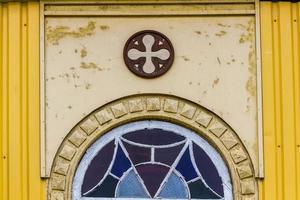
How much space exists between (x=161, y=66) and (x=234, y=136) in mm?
1127

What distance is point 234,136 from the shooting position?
58.9 ft

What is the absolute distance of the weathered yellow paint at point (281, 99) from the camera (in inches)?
699

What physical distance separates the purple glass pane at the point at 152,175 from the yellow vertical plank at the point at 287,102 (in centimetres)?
132

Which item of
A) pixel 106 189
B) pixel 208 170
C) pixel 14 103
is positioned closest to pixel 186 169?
pixel 208 170

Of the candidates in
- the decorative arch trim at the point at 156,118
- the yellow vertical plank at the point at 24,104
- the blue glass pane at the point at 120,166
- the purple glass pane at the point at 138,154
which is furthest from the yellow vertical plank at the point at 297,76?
the yellow vertical plank at the point at 24,104

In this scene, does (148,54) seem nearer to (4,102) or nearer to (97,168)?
(97,168)

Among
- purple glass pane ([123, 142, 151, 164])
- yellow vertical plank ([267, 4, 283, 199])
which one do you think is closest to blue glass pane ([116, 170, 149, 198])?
Result: purple glass pane ([123, 142, 151, 164])

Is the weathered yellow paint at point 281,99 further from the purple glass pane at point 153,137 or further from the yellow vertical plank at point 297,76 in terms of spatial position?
the purple glass pane at point 153,137

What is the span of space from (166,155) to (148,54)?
1164 millimetres

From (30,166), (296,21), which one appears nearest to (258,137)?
(296,21)

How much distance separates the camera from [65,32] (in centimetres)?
1823

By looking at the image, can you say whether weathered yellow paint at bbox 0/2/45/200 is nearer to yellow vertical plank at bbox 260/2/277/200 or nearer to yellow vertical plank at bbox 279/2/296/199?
yellow vertical plank at bbox 260/2/277/200

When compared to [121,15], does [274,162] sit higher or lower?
lower

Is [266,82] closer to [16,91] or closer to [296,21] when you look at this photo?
[296,21]
